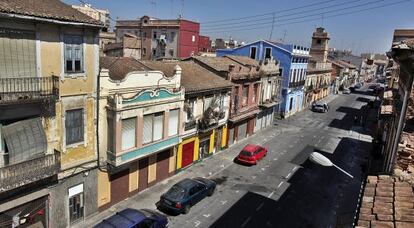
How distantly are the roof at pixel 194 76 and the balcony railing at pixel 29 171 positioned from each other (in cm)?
1129

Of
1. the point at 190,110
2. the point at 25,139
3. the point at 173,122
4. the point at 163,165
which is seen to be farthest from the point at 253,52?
the point at 25,139

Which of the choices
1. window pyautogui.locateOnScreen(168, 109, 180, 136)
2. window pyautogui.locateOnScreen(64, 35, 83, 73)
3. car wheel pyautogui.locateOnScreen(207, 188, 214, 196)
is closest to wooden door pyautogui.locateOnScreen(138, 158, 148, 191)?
window pyautogui.locateOnScreen(168, 109, 180, 136)

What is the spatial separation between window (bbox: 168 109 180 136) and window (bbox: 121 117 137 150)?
344 cm

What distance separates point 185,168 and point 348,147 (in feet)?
66.3

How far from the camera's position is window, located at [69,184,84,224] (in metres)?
17.1

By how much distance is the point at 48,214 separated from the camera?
52.6 feet

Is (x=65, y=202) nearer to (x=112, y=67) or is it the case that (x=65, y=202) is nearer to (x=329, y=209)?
(x=112, y=67)

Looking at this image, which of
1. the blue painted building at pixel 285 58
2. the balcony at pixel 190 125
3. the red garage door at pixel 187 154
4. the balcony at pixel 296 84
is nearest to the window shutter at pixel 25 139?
the balcony at pixel 190 125

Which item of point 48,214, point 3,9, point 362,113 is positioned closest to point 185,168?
point 48,214

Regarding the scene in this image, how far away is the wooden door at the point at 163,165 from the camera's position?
23078mm

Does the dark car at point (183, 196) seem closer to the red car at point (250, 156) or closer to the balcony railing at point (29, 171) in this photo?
the balcony railing at point (29, 171)

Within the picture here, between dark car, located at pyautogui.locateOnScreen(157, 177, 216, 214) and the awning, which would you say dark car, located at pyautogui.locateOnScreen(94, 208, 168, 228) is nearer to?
dark car, located at pyautogui.locateOnScreen(157, 177, 216, 214)

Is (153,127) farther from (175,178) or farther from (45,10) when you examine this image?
(45,10)

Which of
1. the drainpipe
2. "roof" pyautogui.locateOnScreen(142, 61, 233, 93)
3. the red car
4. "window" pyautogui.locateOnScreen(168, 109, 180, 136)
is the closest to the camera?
the drainpipe
